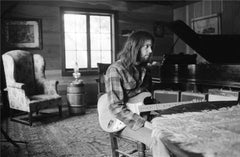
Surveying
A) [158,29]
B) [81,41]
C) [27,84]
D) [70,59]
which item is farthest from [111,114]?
[158,29]

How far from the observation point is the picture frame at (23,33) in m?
5.18

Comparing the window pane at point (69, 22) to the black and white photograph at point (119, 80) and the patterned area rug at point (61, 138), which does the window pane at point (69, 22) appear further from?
the patterned area rug at point (61, 138)

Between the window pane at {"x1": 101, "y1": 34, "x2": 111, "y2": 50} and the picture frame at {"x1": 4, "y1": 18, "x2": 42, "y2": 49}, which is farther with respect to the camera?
the window pane at {"x1": 101, "y1": 34, "x2": 111, "y2": 50}

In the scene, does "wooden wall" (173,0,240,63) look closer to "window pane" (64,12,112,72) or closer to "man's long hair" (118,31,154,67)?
"window pane" (64,12,112,72)

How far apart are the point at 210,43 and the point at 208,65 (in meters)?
0.36

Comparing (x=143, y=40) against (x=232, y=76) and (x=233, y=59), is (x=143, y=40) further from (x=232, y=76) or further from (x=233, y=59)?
(x=233, y=59)

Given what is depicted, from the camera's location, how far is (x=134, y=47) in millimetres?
1904

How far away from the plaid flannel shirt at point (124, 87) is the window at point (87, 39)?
401cm

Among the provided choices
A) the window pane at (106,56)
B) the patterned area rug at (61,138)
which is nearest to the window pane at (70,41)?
the window pane at (106,56)

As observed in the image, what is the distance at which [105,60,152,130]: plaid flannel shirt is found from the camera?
1.70 meters

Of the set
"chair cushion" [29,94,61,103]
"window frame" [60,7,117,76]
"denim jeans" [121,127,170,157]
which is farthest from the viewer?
"window frame" [60,7,117,76]

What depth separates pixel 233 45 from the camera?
397 centimetres

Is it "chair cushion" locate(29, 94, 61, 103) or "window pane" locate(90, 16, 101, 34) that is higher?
"window pane" locate(90, 16, 101, 34)

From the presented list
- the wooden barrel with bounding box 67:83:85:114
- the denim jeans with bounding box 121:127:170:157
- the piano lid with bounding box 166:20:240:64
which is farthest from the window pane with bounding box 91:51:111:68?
the denim jeans with bounding box 121:127:170:157
